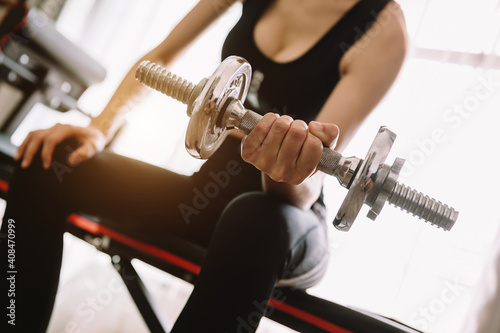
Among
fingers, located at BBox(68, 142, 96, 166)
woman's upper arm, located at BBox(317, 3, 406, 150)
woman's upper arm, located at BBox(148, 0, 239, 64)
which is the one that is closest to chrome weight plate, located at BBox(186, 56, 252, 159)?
woman's upper arm, located at BBox(317, 3, 406, 150)

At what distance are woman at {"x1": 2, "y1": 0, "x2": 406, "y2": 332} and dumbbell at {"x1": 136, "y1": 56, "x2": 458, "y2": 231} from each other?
0.04 m

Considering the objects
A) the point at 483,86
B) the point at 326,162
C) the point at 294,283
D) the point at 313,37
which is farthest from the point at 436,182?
the point at 326,162

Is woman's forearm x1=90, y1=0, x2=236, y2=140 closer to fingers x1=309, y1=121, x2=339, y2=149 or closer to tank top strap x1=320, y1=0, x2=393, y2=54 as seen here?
tank top strap x1=320, y1=0, x2=393, y2=54

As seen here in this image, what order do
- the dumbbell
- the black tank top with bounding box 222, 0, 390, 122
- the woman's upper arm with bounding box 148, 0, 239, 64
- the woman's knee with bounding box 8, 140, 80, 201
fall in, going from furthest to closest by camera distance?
the woman's upper arm with bounding box 148, 0, 239, 64
the black tank top with bounding box 222, 0, 390, 122
the woman's knee with bounding box 8, 140, 80, 201
the dumbbell

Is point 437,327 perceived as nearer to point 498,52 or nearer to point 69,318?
point 498,52

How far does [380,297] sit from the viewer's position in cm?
141

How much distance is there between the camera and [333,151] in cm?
37

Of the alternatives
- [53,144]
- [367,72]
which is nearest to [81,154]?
[53,144]

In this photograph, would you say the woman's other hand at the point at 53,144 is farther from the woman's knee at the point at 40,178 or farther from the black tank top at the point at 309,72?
the black tank top at the point at 309,72

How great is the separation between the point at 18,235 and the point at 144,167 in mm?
236

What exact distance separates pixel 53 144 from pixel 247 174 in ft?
1.23

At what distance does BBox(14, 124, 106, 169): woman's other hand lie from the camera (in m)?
0.62

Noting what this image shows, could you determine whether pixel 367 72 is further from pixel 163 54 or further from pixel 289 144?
pixel 163 54

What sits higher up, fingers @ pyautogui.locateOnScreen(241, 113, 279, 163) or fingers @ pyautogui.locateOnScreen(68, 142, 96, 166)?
fingers @ pyautogui.locateOnScreen(241, 113, 279, 163)
